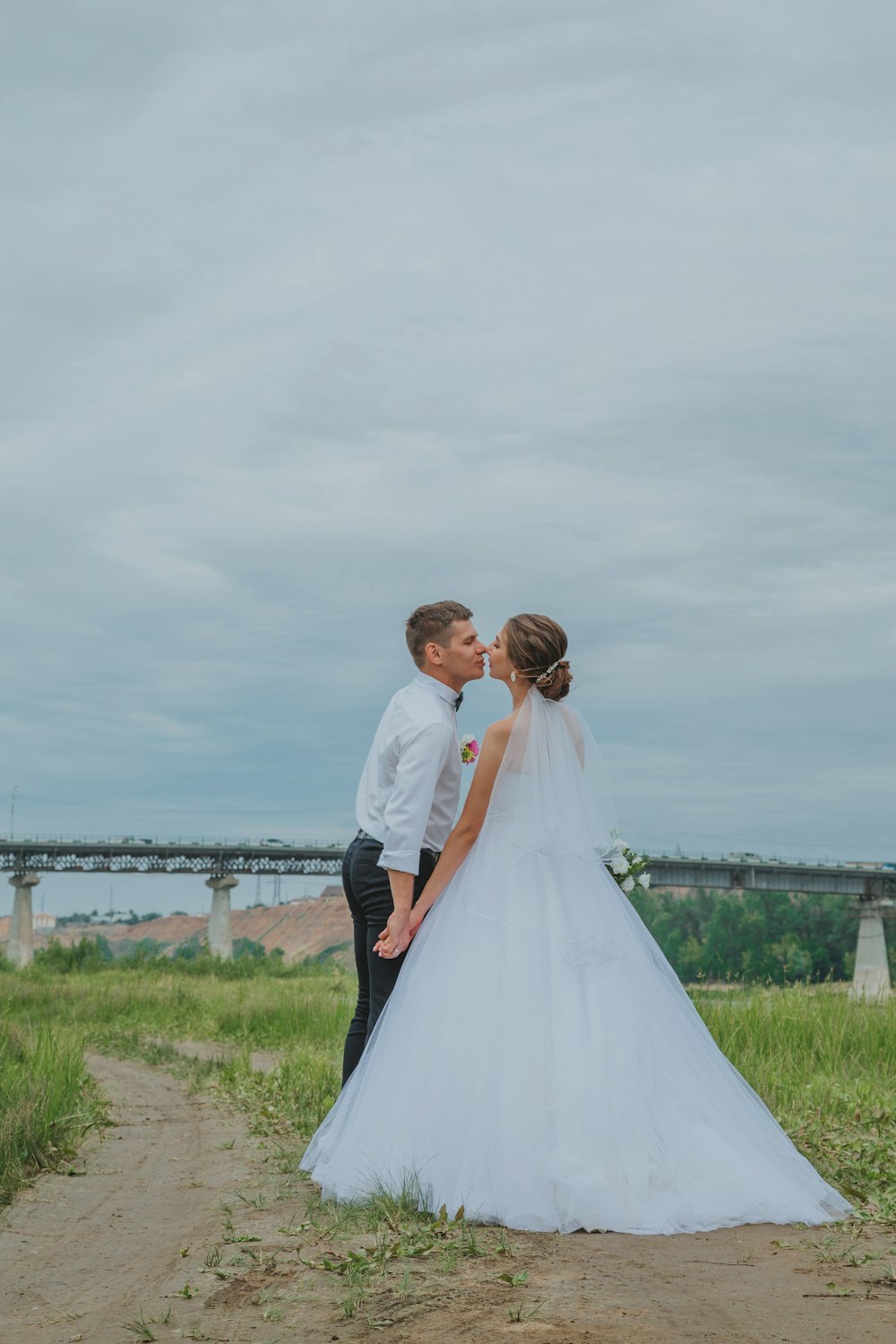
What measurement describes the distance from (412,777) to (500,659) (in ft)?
2.58

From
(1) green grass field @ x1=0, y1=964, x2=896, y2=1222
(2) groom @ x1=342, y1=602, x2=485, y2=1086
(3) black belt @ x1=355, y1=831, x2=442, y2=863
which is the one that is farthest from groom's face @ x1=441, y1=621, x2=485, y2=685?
(1) green grass field @ x1=0, y1=964, x2=896, y2=1222

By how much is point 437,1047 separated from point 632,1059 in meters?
0.87

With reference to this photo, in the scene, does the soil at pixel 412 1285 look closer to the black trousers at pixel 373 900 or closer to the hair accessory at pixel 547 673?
the black trousers at pixel 373 900

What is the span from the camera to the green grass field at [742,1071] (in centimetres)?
677

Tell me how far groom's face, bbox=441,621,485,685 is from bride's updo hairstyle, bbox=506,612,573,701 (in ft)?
0.65

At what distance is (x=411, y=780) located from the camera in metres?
5.94

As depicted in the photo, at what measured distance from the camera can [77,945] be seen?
40594mm

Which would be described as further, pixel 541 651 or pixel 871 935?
pixel 871 935

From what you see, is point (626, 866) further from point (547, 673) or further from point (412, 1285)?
point (412, 1285)

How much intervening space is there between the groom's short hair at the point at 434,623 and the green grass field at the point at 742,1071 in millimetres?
3238

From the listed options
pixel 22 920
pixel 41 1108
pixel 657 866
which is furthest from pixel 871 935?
pixel 41 1108

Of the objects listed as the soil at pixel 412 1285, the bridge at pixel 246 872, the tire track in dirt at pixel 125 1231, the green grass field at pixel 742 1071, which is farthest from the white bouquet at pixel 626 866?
the bridge at pixel 246 872

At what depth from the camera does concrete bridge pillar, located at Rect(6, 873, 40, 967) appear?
6919 cm

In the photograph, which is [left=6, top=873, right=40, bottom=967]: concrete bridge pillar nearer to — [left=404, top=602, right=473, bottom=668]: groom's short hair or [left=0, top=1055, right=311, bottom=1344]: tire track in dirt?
[left=0, top=1055, right=311, bottom=1344]: tire track in dirt
